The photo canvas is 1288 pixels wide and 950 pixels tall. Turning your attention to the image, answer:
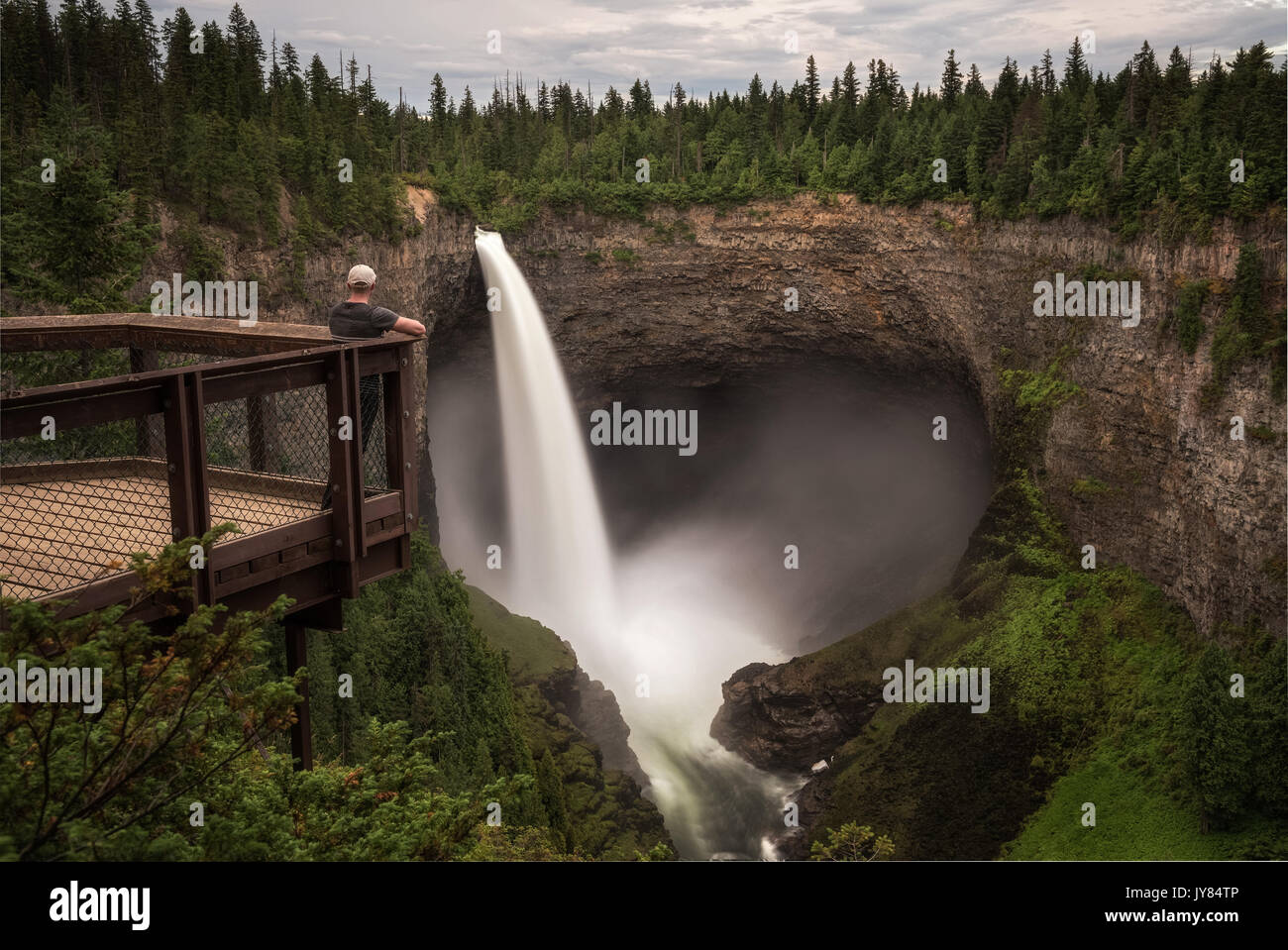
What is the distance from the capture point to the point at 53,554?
8.66m

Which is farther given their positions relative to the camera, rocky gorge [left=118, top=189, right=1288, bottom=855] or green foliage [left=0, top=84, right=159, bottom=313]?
rocky gorge [left=118, top=189, right=1288, bottom=855]

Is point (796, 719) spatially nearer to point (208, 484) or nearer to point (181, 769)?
point (208, 484)

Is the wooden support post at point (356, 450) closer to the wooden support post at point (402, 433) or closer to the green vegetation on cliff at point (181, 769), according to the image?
the wooden support post at point (402, 433)

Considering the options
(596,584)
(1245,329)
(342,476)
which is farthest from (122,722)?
(596,584)

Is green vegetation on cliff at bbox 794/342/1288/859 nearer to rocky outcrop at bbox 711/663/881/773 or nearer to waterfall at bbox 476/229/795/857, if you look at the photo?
rocky outcrop at bbox 711/663/881/773

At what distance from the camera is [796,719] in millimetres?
45250

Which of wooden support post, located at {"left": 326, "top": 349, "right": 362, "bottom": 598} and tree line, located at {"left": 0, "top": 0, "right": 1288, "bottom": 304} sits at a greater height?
tree line, located at {"left": 0, "top": 0, "right": 1288, "bottom": 304}

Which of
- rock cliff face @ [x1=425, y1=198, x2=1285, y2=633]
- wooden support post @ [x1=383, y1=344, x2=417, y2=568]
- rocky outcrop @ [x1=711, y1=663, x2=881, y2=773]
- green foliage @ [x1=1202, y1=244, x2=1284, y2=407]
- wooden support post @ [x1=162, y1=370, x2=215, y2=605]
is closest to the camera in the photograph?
wooden support post @ [x1=162, y1=370, x2=215, y2=605]

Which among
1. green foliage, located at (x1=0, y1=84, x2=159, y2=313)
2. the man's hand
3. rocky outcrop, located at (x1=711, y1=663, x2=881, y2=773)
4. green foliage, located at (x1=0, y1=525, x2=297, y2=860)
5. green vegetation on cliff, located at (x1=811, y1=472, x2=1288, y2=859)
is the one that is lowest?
rocky outcrop, located at (x1=711, y1=663, x2=881, y2=773)

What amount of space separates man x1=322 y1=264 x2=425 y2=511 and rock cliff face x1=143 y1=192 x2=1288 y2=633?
24.1 meters

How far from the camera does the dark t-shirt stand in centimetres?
1051

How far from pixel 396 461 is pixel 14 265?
14.5 meters

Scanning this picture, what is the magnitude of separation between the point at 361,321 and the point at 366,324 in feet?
0.22

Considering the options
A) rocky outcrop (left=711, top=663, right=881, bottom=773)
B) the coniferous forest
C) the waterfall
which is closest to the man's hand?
the coniferous forest
